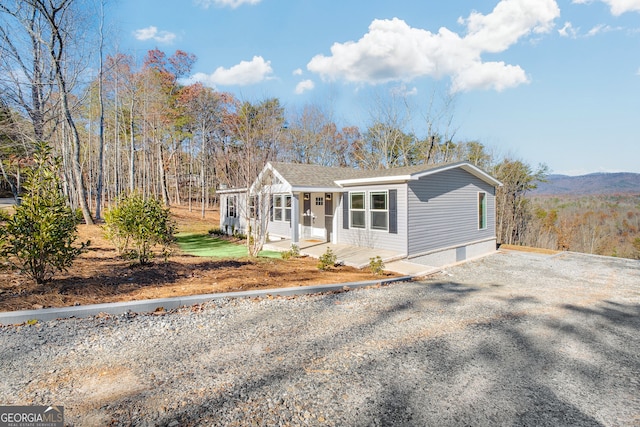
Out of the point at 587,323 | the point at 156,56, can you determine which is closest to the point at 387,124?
the point at 156,56

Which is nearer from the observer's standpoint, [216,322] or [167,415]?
[167,415]

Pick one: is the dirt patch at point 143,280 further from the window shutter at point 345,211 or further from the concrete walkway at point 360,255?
the window shutter at point 345,211

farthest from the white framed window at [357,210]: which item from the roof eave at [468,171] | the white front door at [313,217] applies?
the roof eave at [468,171]

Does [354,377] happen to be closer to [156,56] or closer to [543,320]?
[543,320]

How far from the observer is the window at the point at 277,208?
560 inches

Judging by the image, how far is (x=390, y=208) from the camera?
10.2 metres

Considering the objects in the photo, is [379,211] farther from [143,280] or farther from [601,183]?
[601,183]

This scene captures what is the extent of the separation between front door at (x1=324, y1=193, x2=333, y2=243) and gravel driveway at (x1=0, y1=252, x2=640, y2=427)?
787 centimetres

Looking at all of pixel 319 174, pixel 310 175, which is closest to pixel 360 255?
pixel 310 175

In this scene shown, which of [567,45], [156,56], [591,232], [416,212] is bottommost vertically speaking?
[591,232]

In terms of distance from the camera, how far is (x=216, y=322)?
378 cm

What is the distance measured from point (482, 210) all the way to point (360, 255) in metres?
7.00

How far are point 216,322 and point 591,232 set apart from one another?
2527 cm

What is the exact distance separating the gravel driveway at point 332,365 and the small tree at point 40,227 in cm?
145
